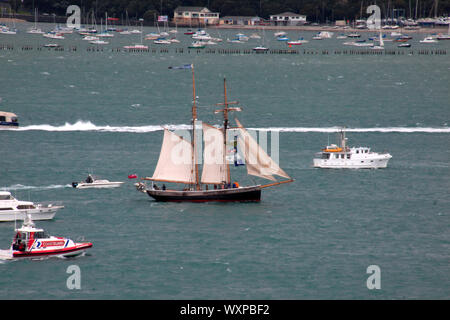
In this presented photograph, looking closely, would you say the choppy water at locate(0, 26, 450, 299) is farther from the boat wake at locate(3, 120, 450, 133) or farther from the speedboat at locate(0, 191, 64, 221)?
the speedboat at locate(0, 191, 64, 221)

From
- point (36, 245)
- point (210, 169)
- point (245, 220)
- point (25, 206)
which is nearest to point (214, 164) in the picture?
point (210, 169)

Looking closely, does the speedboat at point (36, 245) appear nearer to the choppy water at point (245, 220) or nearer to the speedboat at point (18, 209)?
the choppy water at point (245, 220)

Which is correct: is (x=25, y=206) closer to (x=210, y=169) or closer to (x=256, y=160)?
(x=210, y=169)

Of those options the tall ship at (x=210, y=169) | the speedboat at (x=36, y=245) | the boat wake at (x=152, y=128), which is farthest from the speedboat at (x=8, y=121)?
the speedboat at (x=36, y=245)

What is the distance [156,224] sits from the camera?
78.8 meters

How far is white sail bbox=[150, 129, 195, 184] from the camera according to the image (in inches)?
3509

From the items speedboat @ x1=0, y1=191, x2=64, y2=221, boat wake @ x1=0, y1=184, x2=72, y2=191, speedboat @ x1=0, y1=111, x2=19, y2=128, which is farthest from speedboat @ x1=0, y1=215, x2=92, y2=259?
speedboat @ x1=0, y1=111, x2=19, y2=128

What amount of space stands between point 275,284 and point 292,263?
194 inches

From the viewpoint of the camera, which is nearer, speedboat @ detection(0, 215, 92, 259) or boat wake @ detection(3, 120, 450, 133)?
speedboat @ detection(0, 215, 92, 259)

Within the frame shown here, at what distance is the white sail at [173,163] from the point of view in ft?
292

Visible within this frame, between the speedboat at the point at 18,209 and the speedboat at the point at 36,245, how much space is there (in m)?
8.42

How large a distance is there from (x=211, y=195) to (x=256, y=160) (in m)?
5.51

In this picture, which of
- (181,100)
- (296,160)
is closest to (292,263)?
(296,160)
